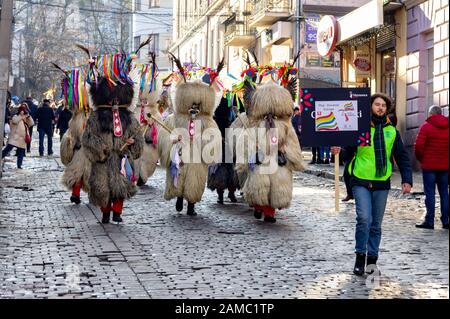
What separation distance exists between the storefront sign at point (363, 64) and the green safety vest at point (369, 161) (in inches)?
764

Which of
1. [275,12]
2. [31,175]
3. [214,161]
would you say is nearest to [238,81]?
[214,161]

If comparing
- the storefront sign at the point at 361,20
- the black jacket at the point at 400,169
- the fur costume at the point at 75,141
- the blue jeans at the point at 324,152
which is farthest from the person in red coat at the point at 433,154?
the blue jeans at the point at 324,152

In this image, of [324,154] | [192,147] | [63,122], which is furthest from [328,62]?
[192,147]

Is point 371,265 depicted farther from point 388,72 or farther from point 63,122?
point 63,122

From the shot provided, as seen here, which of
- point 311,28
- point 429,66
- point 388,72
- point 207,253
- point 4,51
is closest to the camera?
point 207,253

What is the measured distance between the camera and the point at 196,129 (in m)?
13.4

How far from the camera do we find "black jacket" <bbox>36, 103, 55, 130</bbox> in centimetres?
2882

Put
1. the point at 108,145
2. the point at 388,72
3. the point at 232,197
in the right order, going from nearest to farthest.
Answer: the point at 108,145
the point at 232,197
the point at 388,72

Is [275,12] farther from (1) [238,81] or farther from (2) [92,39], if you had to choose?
(2) [92,39]

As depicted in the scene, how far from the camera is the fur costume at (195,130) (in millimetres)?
13117

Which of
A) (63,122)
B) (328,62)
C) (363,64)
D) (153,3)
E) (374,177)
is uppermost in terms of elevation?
(153,3)

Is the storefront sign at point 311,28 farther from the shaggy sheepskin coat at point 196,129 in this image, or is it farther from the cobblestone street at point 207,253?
the shaggy sheepskin coat at point 196,129

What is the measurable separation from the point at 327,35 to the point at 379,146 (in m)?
20.0

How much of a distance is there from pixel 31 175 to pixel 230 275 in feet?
44.6
